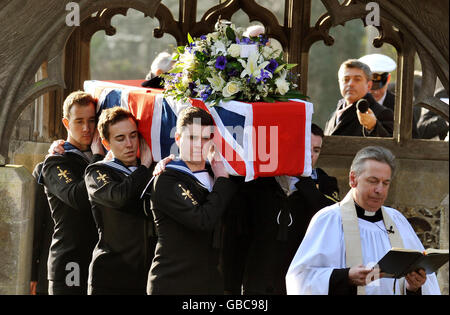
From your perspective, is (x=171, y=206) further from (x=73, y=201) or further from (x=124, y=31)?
(x=124, y=31)

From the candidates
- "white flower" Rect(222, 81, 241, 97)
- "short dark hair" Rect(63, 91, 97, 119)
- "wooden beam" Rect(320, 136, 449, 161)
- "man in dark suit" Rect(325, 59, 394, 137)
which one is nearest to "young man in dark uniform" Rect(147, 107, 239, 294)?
"white flower" Rect(222, 81, 241, 97)

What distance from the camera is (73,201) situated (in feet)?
20.4

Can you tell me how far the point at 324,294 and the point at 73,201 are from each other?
1.98 m

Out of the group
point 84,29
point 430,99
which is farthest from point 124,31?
point 430,99

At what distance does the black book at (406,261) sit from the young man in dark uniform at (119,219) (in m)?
1.73

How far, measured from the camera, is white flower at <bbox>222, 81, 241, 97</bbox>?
19.1 feet

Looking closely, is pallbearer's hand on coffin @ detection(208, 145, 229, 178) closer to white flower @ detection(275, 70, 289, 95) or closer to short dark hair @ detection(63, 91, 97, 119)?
white flower @ detection(275, 70, 289, 95)

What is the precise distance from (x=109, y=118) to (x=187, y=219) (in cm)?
92

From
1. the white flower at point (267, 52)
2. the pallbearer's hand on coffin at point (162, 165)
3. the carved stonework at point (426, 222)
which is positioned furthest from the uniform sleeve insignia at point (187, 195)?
the carved stonework at point (426, 222)

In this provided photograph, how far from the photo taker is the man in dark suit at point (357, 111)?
24.7 ft

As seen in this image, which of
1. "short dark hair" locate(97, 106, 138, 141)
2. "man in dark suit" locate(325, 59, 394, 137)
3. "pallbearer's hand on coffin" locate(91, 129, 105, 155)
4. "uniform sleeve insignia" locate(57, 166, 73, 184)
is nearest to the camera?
"short dark hair" locate(97, 106, 138, 141)

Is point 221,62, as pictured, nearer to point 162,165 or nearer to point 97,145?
point 162,165

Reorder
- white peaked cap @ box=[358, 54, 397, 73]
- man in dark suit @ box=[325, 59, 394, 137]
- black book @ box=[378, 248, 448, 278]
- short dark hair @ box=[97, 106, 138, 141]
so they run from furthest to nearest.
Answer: white peaked cap @ box=[358, 54, 397, 73], man in dark suit @ box=[325, 59, 394, 137], short dark hair @ box=[97, 106, 138, 141], black book @ box=[378, 248, 448, 278]

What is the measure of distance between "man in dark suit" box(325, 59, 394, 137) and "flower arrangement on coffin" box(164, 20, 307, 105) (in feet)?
5.06
